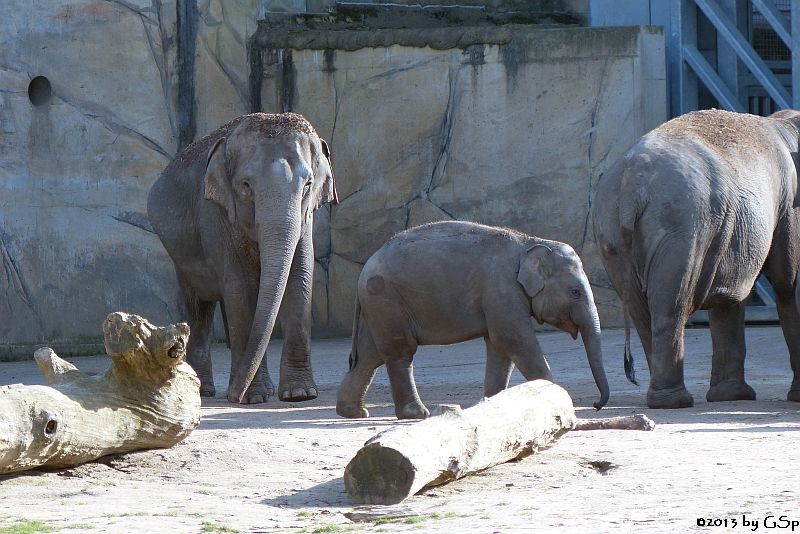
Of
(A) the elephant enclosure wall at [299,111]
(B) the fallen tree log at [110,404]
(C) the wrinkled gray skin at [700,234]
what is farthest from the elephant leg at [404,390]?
(A) the elephant enclosure wall at [299,111]

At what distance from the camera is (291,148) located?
8172 millimetres

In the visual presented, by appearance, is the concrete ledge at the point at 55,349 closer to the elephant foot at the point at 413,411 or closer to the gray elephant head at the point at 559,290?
the elephant foot at the point at 413,411

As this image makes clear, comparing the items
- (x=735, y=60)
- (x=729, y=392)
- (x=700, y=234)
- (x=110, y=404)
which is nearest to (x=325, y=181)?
(x=700, y=234)

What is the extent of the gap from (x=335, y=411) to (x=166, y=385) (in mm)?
2073

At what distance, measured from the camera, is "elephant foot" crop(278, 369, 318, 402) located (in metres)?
8.22

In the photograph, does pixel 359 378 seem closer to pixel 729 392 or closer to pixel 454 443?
pixel 729 392

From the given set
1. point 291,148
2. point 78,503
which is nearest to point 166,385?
point 78,503

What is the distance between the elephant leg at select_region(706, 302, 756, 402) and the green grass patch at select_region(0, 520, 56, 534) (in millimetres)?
4468

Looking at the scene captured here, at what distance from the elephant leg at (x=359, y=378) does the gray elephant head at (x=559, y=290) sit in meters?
0.84

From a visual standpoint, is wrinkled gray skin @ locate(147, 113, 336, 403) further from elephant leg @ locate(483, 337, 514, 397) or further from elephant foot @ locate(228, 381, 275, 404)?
elephant leg @ locate(483, 337, 514, 397)

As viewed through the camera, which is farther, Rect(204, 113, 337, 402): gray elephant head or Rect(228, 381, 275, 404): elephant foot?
Rect(228, 381, 275, 404): elephant foot

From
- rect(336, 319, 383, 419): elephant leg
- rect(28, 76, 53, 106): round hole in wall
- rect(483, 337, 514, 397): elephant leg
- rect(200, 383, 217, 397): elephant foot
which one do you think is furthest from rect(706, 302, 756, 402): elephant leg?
rect(28, 76, 53, 106): round hole in wall

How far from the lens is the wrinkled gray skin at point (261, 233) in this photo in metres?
7.99

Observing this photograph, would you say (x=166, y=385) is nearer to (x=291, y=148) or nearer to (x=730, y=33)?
(x=291, y=148)
